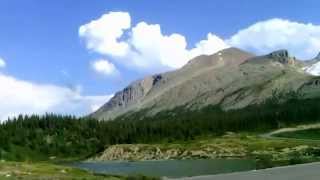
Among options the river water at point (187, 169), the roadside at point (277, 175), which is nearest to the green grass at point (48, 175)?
the river water at point (187, 169)

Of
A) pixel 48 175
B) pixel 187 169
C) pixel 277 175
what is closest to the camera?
pixel 277 175

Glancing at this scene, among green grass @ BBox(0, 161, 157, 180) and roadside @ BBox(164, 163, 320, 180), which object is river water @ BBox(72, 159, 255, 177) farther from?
roadside @ BBox(164, 163, 320, 180)

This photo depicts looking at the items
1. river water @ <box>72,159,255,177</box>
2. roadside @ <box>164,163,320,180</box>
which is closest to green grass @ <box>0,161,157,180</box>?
river water @ <box>72,159,255,177</box>

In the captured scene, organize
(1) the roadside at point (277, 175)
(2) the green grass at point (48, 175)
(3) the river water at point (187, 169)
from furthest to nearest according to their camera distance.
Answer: (3) the river water at point (187, 169), (2) the green grass at point (48, 175), (1) the roadside at point (277, 175)

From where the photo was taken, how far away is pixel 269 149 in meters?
192

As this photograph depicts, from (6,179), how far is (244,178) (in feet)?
44.6

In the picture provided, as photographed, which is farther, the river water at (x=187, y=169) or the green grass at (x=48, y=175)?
the river water at (x=187, y=169)

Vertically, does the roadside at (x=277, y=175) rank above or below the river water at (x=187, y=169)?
below

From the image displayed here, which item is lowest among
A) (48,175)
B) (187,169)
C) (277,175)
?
(277,175)

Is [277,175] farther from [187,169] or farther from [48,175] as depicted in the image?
[187,169]

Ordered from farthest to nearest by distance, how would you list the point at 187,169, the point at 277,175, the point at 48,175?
the point at 187,169 < the point at 48,175 < the point at 277,175

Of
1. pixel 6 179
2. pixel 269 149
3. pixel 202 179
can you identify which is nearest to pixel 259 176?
pixel 202 179

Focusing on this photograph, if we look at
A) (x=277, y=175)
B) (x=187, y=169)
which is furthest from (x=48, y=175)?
(x=187, y=169)

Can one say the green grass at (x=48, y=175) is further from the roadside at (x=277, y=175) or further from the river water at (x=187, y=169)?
the roadside at (x=277, y=175)
